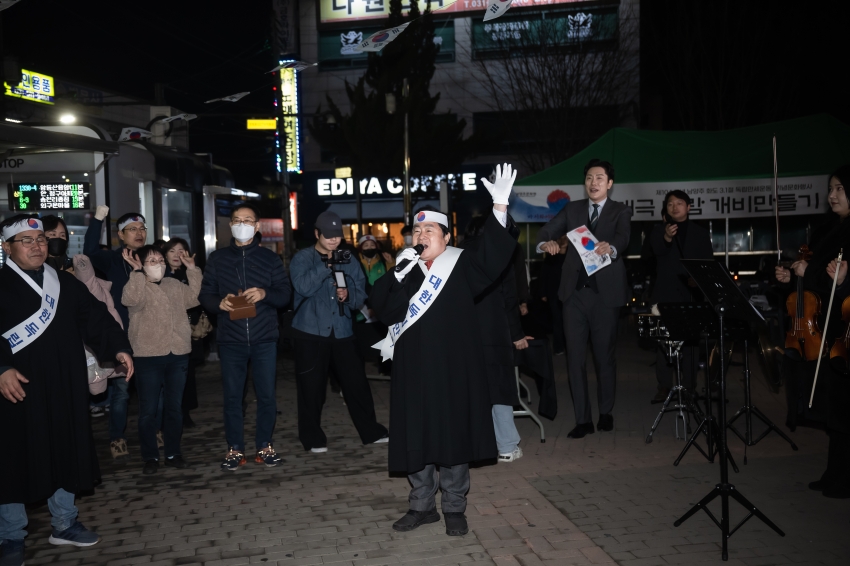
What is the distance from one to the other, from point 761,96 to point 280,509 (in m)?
21.3

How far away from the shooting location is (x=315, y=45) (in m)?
38.7

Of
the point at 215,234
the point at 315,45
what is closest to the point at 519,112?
the point at 215,234

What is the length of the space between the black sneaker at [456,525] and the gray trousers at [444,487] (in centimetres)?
3

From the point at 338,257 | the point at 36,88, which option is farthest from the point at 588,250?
the point at 36,88

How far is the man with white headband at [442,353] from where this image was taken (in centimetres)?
508

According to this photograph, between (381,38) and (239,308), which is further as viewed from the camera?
(381,38)

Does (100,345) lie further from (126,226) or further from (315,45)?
(315,45)

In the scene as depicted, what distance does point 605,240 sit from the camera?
793 cm

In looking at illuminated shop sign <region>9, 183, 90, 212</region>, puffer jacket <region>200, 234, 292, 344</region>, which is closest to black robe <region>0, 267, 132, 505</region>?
puffer jacket <region>200, 234, 292, 344</region>

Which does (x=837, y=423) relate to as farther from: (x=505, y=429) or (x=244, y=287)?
(x=244, y=287)

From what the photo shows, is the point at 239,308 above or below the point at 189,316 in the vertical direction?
above

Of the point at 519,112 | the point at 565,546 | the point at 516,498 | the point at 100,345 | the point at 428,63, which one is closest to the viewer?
the point at 565,546

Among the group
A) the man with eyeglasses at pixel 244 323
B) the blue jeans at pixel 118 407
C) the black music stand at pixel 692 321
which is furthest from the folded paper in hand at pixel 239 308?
the black music stand at pixel 692 321

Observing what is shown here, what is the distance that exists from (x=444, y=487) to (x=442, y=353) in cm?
88
